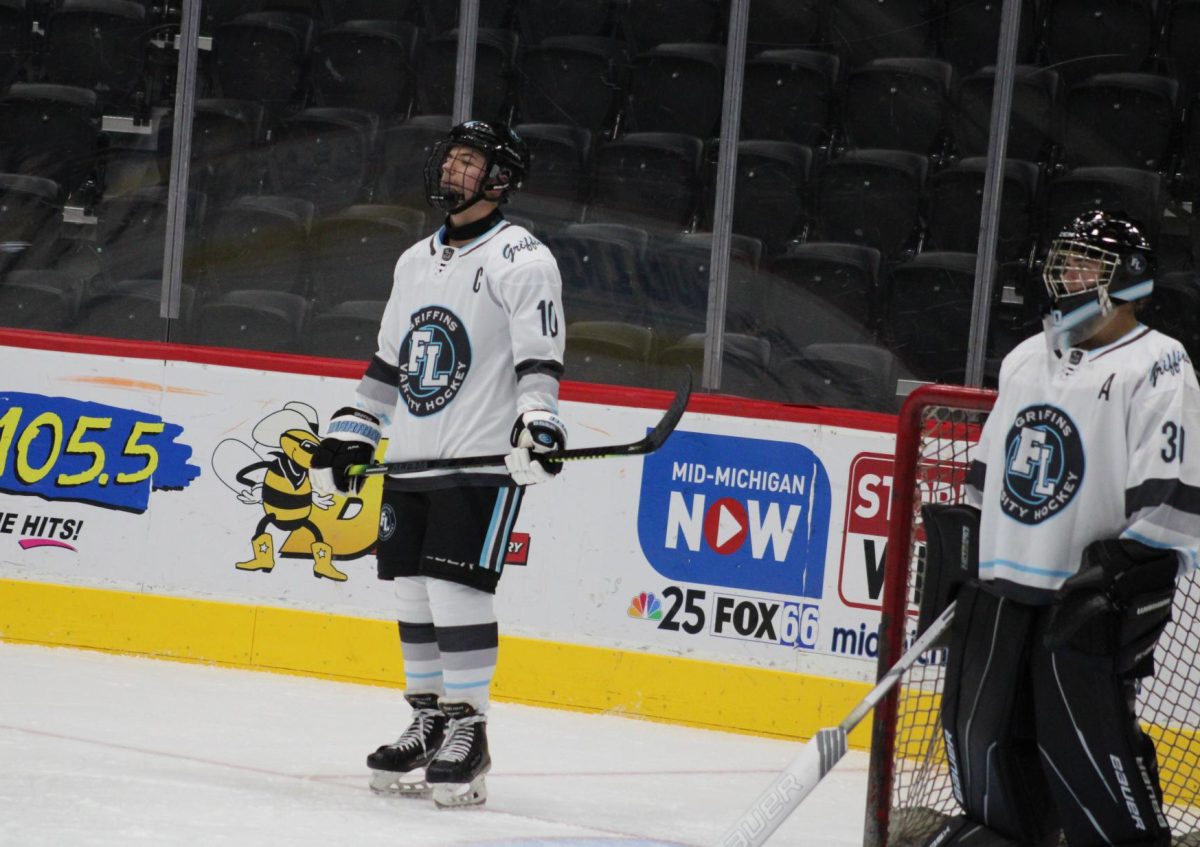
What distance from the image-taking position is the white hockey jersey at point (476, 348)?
3.23 meters

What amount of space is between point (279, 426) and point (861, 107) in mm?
2155

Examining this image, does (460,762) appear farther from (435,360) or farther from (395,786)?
(435,360)

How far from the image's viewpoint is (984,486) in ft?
8.69

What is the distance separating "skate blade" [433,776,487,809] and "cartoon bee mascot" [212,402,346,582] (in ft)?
5.18

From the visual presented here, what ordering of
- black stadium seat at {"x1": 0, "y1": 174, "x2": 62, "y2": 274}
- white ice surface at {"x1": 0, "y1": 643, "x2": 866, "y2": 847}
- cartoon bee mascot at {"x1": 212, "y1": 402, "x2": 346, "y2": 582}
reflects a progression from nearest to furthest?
1. white ice surface at {"x1": 0, "y1": 643, "x2": 866, "y2": 847}
2. cartoon bee mascot at {"x1": 212, "y1": 402, "x2": 346, "y2": 582}
3. black stadium seat at {"x1": 0, "y1": 174, "x2": 62, "y2": 274}

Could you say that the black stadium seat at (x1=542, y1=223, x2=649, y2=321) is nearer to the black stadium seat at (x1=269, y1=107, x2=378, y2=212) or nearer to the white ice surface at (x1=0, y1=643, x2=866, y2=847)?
the black stadium seat at (x1=269, y1=107, x2=378, y2=212)

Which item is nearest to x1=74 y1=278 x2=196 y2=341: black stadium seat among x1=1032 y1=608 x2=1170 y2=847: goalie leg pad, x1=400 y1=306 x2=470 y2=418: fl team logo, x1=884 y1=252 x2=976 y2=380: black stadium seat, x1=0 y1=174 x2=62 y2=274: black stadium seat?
x1=0 y1=174 x2=62 y2=274: black stadium seat

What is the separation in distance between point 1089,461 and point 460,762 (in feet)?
4.51

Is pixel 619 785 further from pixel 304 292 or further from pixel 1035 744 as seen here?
pixel 304 292

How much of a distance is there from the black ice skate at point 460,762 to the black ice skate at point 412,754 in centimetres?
7

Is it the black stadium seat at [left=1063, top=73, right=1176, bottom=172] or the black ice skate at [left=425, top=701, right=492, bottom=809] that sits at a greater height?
the black stadium seat at [left=1063, top=73, right=1176, bottom=172]

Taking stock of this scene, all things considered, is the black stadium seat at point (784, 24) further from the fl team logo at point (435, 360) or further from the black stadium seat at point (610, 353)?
the fl team logo at point (435, 360)

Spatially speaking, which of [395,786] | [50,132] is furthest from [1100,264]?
[50,132]

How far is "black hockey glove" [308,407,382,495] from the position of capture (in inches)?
133
